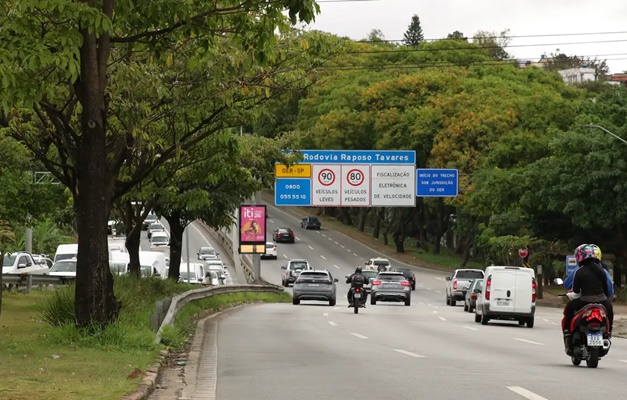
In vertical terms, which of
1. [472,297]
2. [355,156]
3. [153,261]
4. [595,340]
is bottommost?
[595,340]

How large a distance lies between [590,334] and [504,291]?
1713cm

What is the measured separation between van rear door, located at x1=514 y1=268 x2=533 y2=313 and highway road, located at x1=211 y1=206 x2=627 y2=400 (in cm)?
82

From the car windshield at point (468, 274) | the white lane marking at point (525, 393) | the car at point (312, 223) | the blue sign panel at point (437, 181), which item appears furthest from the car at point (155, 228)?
the white lane marking at point (525, 393)

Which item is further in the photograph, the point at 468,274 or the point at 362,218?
the point at 362,218

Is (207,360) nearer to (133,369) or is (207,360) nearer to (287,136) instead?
(133,369)

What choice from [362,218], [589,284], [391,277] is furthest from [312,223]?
[589,284]

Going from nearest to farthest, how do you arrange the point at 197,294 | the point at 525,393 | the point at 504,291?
1. the point at 525,393
2. the point at 504,291
3. the point at 197,294

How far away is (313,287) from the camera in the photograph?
4828 cm

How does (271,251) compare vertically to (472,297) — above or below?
above

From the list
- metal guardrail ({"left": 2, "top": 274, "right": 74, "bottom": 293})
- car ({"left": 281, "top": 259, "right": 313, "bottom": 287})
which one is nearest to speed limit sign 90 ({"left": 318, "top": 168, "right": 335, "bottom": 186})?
car ({"left": 281, "top": 259, "right": 313, "bottom": 287})

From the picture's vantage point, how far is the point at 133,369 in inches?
577

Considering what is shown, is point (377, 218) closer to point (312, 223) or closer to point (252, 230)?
point (312, 223)

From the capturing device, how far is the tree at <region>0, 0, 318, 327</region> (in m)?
15.1

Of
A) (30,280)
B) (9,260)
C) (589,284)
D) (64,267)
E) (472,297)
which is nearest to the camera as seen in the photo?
(589,284)
